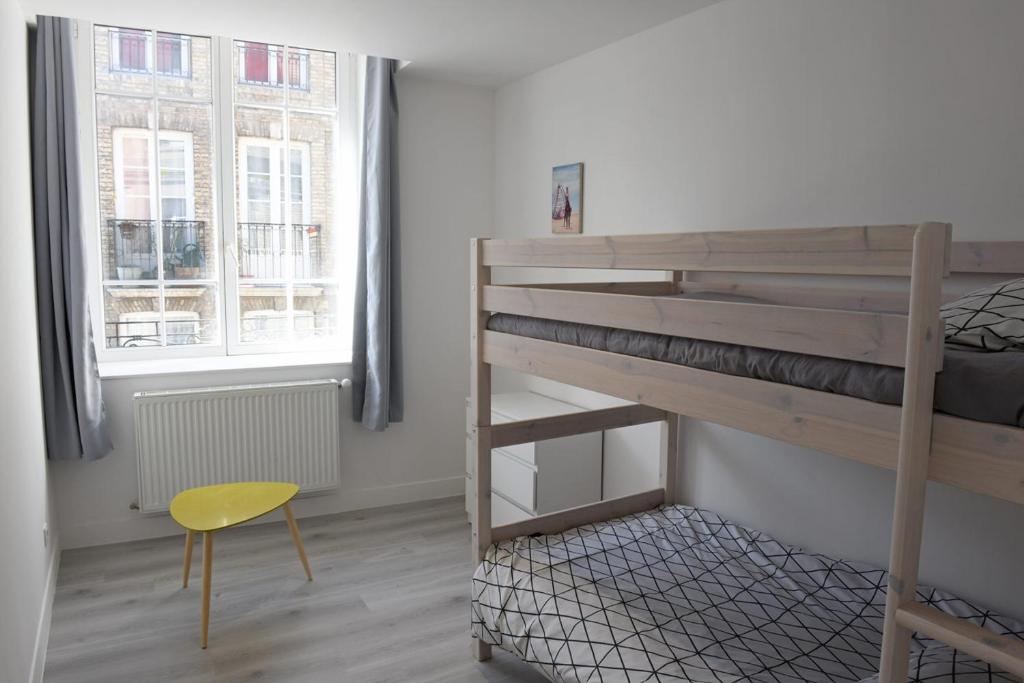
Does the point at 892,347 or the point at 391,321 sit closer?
the point at 892,347

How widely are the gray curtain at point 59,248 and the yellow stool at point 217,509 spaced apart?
2.29ft

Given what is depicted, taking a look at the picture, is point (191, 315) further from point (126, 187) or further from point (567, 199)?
point (567, 199)

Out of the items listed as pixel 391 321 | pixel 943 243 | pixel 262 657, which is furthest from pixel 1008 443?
pixel 391 321

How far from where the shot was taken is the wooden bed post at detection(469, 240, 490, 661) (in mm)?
2609

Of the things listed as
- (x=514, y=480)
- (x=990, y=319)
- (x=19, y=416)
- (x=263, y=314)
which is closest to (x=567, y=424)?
(x=514, y=480)

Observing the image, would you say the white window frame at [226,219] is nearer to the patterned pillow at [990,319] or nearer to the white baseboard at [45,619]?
the white baseboard at [45,619]

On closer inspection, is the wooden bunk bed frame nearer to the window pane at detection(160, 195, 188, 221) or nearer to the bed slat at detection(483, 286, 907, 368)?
the bed slat at detection(483, 286, 907, 368)

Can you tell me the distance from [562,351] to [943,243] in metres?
1.16

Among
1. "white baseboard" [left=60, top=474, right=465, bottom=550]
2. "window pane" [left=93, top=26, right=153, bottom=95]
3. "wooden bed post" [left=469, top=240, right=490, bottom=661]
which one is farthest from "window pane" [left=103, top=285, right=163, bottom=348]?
"wooden bed post" [left=469, top=240, right=490, bottom=661]

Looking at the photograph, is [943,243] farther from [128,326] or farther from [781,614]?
[128,326]

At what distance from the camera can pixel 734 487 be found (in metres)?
2.85

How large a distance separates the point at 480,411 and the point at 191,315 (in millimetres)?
A: 1977

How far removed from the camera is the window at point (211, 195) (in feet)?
12.0

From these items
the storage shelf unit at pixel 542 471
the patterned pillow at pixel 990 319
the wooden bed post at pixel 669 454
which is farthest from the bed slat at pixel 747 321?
the storage shelf unit at pixel 542 471
